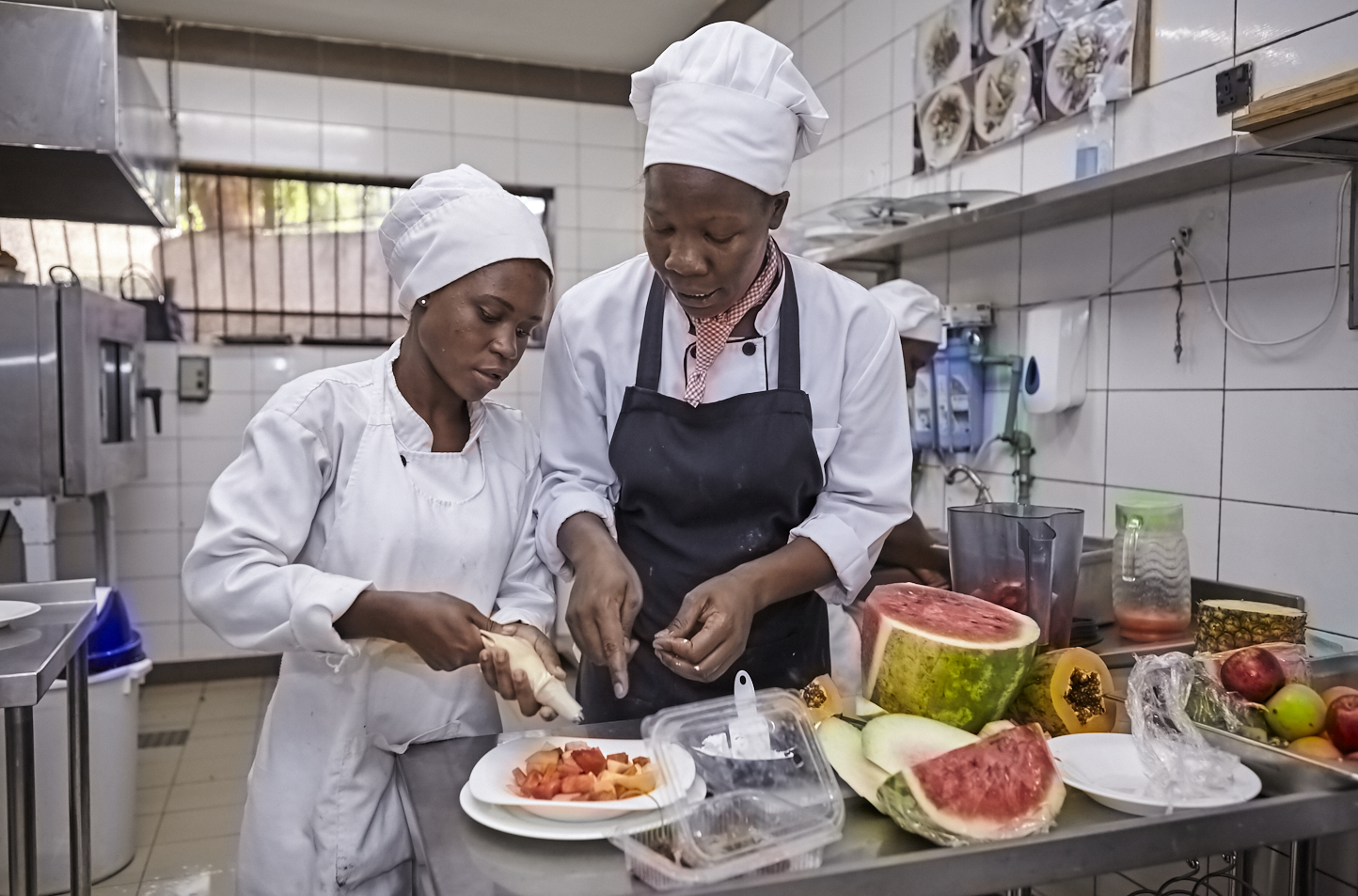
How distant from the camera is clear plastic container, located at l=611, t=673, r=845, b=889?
94 centimetres

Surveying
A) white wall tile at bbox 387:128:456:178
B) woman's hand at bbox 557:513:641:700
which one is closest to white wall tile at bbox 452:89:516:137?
white wall tile at bbox 387:128:456:178

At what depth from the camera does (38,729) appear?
9.09 feet

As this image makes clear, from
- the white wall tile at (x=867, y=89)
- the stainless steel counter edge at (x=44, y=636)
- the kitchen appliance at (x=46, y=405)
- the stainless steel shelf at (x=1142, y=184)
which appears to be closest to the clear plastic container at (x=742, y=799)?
the stainless steel counter edge at (x=44, y=636)

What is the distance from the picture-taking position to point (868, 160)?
3688 mm

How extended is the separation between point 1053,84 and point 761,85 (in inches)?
64.5

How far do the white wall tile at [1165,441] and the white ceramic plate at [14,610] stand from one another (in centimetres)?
252

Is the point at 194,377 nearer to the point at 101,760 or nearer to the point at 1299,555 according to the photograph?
the point at 101,760

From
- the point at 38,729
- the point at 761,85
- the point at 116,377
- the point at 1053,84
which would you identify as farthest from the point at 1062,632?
the point at 116,377

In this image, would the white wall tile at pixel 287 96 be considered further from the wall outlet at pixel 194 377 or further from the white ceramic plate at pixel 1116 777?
the white ceramic plate at pixel 1116 777

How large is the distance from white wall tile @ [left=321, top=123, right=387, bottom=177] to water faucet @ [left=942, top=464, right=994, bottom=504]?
11.4ft

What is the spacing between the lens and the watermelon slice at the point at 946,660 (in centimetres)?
131

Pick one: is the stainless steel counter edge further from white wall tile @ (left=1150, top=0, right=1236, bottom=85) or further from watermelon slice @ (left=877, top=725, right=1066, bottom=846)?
white wall tile @ (left=1150, top=0, right=1236, bottom=85)

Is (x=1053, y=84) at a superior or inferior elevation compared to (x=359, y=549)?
superior

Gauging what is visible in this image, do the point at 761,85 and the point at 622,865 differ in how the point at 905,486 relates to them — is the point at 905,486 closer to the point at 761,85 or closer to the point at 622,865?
the point at 761,85
